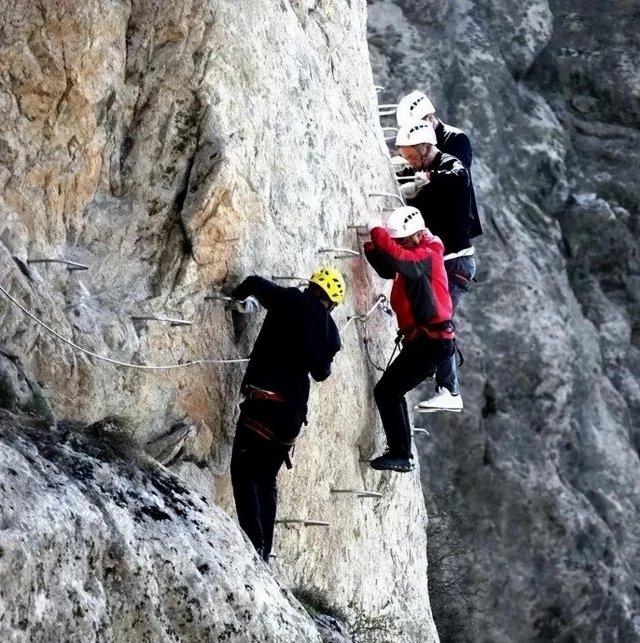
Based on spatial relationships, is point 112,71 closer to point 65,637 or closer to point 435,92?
point 65,637

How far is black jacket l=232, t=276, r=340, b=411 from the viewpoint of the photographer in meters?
9.79

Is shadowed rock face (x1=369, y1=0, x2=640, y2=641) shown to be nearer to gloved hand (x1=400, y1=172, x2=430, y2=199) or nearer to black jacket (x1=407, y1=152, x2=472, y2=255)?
gloved hand (x1=400, y1=172, x2=430, y2=199)

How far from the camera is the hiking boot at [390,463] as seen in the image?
38.8 feet

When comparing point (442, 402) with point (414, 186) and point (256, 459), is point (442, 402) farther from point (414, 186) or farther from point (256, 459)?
point (256, 459)

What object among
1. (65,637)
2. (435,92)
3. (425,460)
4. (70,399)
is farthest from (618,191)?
(65,637)

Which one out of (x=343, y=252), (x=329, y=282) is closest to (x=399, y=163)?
(x=343, y=252)

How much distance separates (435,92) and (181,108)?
1708 centimetres

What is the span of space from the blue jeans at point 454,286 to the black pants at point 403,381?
34.3 inches

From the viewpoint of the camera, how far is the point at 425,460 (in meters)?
23.7

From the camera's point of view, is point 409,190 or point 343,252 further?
point 409,190

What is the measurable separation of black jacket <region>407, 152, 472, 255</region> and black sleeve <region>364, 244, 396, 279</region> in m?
1.46

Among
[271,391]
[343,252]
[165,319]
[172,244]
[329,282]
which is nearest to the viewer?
[165,319]

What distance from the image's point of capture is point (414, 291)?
11.3m

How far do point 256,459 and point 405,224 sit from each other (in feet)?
8.91
